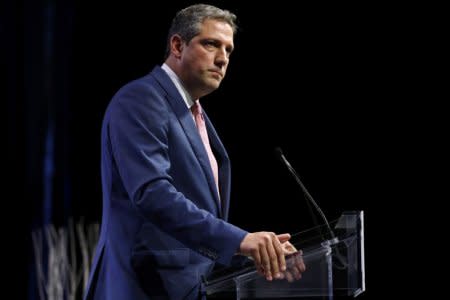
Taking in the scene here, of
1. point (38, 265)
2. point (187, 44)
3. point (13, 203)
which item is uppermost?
point (187, 44)

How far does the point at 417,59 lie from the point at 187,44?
220cm

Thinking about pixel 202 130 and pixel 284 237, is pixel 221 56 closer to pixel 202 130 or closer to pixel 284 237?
pixel 202 130

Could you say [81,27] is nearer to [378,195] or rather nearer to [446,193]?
[378,195]

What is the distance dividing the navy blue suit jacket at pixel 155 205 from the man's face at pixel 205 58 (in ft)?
0.38

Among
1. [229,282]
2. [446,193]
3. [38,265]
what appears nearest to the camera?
[229,282]

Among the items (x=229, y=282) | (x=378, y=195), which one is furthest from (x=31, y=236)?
(x=229, y=282)

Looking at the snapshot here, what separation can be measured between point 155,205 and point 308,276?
375 mm

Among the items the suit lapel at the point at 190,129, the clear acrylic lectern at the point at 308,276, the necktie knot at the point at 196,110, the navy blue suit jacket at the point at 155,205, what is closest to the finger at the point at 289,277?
the clear acrylic lectern at the point at 308,276

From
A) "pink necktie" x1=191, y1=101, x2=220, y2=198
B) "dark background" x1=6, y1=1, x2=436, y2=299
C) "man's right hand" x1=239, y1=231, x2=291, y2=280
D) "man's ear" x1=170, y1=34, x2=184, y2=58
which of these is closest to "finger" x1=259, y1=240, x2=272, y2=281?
"man's right hand" x1=239, y1=231, x2=291, y2=280

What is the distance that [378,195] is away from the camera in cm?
386

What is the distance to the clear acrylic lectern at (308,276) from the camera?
158 centimetres

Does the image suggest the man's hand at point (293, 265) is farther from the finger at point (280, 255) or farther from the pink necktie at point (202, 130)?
the pink necktie at point (202, 130)

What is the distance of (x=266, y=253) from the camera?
5.14ft

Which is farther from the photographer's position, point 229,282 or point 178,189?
point 178,189
